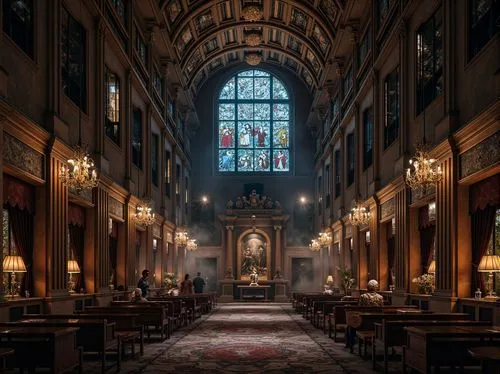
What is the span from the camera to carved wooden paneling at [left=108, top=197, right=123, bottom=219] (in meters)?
20.4

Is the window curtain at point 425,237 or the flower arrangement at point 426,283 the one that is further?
the window curtain at point 425,237

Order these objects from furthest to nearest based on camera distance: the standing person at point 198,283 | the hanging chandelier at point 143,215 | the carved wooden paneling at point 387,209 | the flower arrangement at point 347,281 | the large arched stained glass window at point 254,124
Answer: the large arched stained glass window at point 254,124
the standing person at point 198,283
the flower arrangement at point 347,281
the hanging chandelier at point 143,215
the carved wooden paneling at point 387,209

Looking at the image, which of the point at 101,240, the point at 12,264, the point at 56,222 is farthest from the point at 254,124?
the point at 12,264

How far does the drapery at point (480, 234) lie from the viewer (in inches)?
519

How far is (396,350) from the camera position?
13.6 m

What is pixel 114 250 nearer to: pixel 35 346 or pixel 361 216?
pixel 361 216

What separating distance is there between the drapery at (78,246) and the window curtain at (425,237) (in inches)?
317

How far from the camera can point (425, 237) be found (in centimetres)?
1828

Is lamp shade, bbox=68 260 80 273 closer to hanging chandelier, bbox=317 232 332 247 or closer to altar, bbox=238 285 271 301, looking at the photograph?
hanging chandelier, bbox=317 232 332 247

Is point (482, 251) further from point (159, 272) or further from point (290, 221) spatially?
point (290, 221)

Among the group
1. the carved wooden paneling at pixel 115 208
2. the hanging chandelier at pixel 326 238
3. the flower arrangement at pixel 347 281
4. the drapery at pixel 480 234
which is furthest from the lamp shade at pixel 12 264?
the hanging chandelier at pixel 326 238

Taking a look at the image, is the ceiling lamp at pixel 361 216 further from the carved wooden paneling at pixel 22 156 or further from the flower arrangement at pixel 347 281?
the carved wooden paneling at pixel 22 156

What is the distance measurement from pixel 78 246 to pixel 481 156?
9.77 meters

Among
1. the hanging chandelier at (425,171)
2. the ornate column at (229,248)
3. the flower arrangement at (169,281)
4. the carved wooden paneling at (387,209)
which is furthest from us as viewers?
the ornate column at (229,248)
